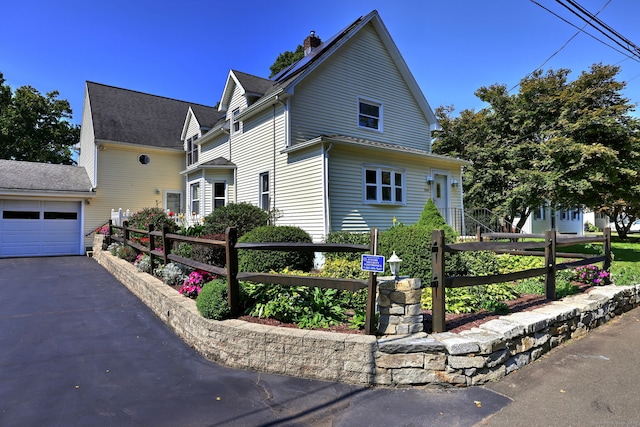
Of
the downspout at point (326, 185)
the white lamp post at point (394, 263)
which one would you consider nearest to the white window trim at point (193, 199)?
the downspout at point (326, 185)

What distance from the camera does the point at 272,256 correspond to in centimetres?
709

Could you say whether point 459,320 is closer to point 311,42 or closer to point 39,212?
point 311,42

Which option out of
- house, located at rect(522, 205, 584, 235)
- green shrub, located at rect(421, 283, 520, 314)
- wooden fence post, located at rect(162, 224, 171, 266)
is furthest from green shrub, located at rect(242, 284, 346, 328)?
house, located at rect(522, 205, 584, 235)

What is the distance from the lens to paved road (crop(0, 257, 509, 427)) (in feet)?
9.32

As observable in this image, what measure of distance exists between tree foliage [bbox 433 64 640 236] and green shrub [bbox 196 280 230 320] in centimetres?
1284

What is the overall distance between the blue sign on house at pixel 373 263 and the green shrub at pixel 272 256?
3.40 metres

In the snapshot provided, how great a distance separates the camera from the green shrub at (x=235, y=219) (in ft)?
30.8

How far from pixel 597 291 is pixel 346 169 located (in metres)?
6.91

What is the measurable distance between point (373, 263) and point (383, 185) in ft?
28.0

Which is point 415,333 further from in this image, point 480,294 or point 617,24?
point 617,24

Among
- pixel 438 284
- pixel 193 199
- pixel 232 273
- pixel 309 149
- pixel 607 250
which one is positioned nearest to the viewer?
pixel 438 284

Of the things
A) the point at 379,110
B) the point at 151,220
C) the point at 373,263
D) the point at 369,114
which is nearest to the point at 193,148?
the point at 151,220

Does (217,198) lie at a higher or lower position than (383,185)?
lower

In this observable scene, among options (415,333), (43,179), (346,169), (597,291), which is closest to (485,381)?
(415,333)
